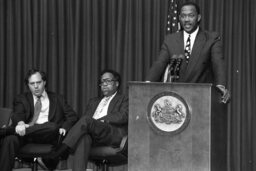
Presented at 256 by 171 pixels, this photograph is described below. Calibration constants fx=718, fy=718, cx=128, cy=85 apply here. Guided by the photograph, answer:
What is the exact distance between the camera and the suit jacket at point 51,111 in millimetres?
6571

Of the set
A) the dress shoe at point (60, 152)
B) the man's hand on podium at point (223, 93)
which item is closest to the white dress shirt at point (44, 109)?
the dress shoe at point (60, 152)

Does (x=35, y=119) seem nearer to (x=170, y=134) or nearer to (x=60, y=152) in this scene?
(x=60, y=152)

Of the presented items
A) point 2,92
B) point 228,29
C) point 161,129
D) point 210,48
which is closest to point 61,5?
point 2,92

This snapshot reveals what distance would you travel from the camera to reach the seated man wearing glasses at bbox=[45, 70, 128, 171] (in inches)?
236

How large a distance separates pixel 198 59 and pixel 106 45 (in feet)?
7.45

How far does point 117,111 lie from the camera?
21.3ft

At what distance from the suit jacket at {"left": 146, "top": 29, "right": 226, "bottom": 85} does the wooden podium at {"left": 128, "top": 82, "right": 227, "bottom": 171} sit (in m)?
0.47

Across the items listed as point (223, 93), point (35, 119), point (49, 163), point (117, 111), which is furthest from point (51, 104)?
point (223, 93)

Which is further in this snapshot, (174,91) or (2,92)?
(2,92)

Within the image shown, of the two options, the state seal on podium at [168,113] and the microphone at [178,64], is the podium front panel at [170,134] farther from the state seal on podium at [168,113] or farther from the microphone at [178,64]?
the microphone at [178,64]

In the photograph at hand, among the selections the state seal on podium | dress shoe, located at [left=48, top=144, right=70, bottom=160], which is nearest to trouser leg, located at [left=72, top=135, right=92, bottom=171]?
dress shoe, located at [left=48, top=144, right=70, bottom=160]

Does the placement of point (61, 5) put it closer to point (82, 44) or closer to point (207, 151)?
point (82, 44)

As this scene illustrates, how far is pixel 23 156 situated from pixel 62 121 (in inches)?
21.2

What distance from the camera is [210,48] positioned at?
5547 millimetres
